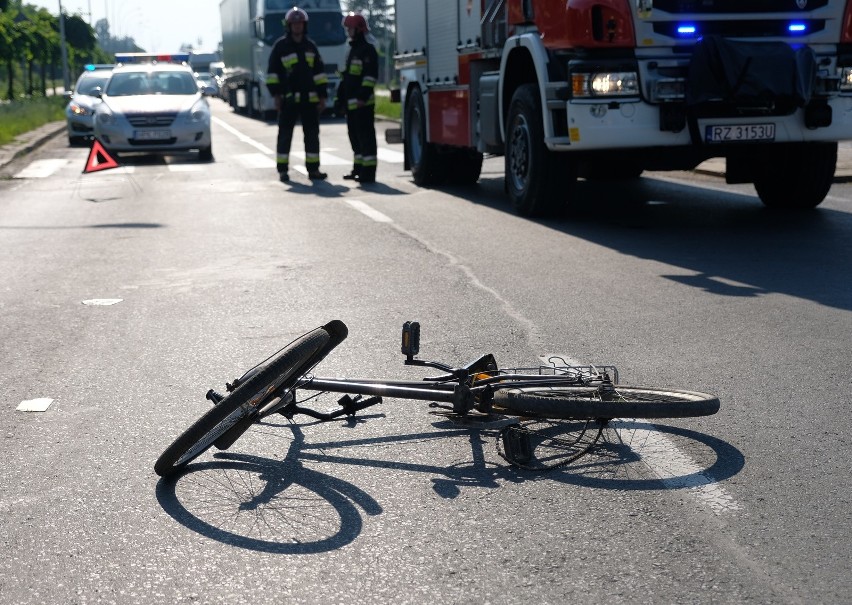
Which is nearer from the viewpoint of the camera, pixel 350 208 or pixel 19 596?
pixel 19 596

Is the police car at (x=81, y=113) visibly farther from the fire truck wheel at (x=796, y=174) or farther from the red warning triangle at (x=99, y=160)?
the fire truck wheel at (x=796, y=174)

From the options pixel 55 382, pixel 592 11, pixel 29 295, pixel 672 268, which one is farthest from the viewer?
pixel 592 11

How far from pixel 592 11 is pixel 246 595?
780 cm

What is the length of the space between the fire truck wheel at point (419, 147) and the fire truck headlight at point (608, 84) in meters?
5.48

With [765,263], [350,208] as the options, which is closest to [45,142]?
[350,208]

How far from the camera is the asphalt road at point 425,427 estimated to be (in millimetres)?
3553

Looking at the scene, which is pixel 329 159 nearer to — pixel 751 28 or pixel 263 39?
pixel 751 28

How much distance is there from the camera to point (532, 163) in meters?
11.7

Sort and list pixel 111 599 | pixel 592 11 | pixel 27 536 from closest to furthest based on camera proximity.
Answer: pixel 111 599 < pixel 27 536 < pixel 592 11

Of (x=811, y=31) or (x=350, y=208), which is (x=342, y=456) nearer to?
(x=811, y=31)

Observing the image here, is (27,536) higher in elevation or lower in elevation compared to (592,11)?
lower

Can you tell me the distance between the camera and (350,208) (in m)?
13.4

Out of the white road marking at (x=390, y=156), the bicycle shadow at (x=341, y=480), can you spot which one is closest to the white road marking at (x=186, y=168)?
the white road marking at (x=390, y=156)

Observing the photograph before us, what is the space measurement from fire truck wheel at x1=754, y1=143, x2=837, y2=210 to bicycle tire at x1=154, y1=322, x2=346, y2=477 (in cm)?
824
